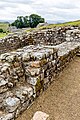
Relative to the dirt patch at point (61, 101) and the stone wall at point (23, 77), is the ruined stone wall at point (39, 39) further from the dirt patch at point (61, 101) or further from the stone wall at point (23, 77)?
the stone wall at point (23, 77)

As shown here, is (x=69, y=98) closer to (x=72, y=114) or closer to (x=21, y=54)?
(x=72, y=114)

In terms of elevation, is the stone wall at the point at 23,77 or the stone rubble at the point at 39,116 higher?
the stone wall at the point at 23,77

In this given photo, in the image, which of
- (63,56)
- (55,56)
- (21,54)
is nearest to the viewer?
(21,54)

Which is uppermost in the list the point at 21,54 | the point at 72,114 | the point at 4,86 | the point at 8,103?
the point at 21,54

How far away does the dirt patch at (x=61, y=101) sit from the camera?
19.3 ft

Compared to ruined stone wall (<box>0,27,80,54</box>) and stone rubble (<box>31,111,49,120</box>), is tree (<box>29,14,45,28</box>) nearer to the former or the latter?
ruined stone wall (<box>0,27,80,54</box>)

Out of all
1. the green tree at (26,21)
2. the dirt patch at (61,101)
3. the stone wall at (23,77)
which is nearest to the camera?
the stone wall at (23,77)

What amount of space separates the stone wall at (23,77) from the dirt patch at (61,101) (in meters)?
0.20

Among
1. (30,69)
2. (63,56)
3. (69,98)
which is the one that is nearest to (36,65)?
(30,69)

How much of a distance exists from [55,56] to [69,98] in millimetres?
1526

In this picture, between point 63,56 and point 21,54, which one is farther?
point 63,56

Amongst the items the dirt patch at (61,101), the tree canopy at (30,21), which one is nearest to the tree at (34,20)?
the tree canopy at (30,21)

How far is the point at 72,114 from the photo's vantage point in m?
5.98

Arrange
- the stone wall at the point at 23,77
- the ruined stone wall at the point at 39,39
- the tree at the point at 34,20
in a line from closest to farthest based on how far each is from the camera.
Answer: the stone wall at the point at 23,77
the ruined stone wall at the point at 39,39
the tree at the point at 34,20
